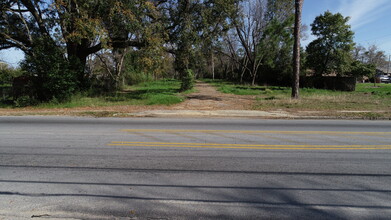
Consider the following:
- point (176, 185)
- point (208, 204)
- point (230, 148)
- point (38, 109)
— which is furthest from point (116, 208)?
point (38, 109)

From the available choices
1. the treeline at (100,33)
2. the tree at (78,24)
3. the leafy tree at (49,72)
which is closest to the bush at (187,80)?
the treeline at (100,33)

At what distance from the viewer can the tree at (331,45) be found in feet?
88.2

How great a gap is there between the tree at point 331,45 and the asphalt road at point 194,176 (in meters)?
23.7

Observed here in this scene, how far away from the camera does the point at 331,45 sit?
90.2ft

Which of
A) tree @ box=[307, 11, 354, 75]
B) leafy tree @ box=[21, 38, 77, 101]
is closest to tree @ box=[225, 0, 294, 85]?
tree @ box=[307, 11, 354, 75]

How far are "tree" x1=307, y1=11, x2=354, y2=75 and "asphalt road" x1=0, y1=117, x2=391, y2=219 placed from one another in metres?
23.7

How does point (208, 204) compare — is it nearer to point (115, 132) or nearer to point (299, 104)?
point (115, 132)

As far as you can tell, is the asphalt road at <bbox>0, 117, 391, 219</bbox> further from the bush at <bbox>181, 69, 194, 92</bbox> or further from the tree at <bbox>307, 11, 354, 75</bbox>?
the tree at <bbox>307, 11, 354, 75</bbox>

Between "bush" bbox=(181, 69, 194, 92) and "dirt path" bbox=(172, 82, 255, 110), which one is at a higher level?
"bush" bbox=(181, 69, 194, 92)

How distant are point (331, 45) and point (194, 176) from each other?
29919 mm

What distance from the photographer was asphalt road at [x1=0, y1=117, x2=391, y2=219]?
10.7 feet

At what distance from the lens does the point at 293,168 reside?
4.71 meters

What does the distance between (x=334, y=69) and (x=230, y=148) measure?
27.9 m

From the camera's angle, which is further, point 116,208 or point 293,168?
point 293,168
